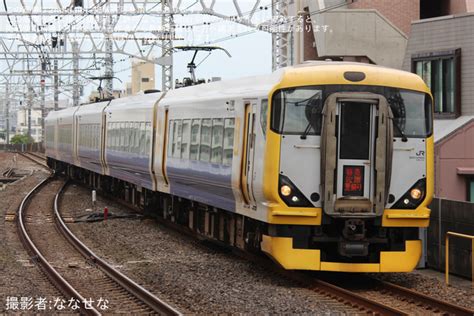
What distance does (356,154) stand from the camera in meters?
11.5

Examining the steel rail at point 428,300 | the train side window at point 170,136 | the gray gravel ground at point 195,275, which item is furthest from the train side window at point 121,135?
the steel rail at point 428,300

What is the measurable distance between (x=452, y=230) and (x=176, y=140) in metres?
5.83

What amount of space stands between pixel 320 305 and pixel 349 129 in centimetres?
234

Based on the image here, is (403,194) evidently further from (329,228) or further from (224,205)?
(224,205)

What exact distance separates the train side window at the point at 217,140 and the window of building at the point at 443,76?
8.76 meters

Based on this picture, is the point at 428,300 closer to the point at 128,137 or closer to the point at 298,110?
the point at 298,110

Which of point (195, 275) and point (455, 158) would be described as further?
point (455, 158)

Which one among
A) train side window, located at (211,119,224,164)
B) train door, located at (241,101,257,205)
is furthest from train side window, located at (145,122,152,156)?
train door, located at (241,101,257,205)

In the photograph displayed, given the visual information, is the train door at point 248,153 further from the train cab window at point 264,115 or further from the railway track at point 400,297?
the railway track at point 400,297

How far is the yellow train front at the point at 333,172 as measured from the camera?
11.4 metres

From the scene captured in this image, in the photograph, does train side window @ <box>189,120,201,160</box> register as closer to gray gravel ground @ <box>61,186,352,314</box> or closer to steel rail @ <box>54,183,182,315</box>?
gray gravel ground @ <box>61,186,352,314</box>

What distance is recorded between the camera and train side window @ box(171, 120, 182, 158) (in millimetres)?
16625

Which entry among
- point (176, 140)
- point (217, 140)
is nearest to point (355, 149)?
point (217, 140)

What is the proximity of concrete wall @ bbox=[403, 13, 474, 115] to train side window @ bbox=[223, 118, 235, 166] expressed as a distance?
361 inches
